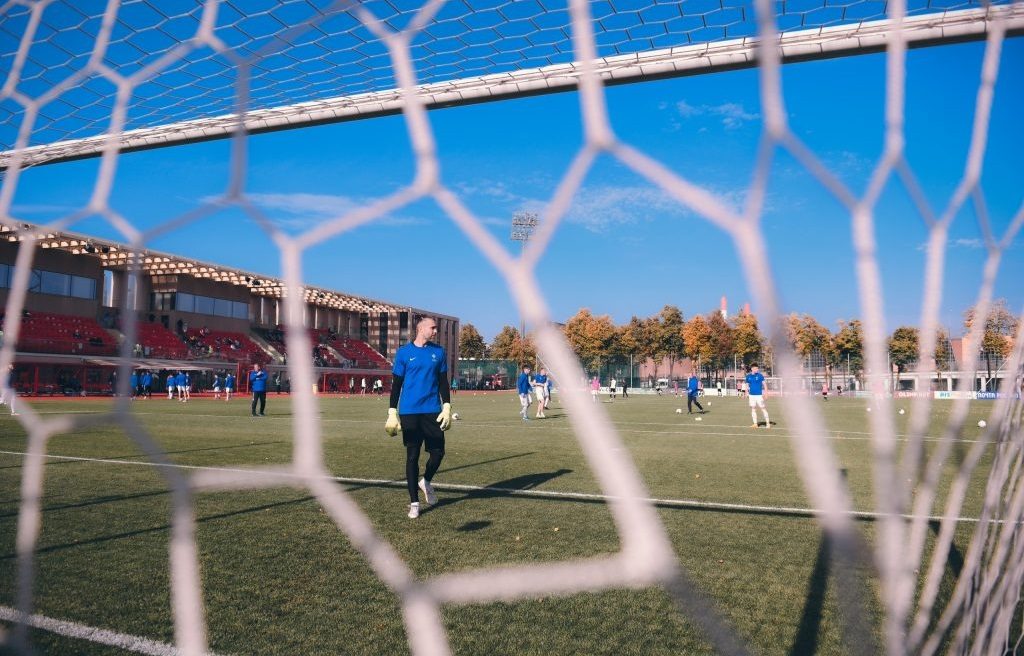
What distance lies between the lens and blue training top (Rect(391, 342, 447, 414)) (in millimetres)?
4598

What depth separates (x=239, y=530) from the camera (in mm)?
3775

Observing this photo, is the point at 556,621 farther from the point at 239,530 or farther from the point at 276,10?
the point at 276,10

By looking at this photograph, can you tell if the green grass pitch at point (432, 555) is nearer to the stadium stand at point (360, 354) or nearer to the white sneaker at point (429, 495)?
the white sneaker at point (429, 495)

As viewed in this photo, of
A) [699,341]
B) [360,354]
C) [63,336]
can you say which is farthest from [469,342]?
[63,336]

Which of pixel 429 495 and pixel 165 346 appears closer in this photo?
pixel 429 495

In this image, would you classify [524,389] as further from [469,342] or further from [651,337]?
[469,342]

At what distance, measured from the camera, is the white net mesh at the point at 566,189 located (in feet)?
3.84

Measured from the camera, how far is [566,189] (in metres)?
1.33

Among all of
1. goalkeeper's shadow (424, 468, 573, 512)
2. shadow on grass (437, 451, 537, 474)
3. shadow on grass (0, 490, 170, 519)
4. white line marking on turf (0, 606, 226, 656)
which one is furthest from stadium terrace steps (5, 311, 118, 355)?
white line marking on turf (0, 606, 226, 656)

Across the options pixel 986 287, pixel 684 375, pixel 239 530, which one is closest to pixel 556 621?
pixel 986 287

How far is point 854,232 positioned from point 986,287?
731 millimetres

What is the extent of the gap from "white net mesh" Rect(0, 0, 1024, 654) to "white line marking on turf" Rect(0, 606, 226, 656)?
7cm

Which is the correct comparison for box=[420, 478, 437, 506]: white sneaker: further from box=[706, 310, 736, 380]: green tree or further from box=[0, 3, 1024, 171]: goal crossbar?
box=[706, 310, 736, 380]: green tree

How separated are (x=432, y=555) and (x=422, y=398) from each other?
143cm
